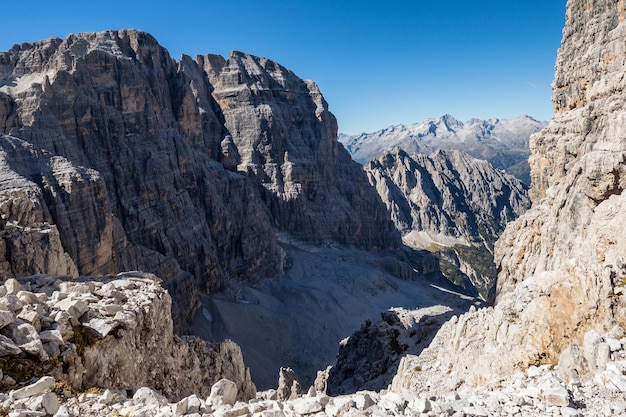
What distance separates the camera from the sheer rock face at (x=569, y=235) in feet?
50.6

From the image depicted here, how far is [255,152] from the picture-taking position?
376 ft

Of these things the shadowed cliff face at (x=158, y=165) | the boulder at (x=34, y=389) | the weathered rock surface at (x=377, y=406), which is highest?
the shadowed cliff face at (x=158, y=165)

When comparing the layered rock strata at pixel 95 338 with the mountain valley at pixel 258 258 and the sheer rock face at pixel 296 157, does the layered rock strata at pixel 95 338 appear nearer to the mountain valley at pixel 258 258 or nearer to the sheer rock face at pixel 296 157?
the mountain valley at pixel 258 258

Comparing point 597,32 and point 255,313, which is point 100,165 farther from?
point 597,32

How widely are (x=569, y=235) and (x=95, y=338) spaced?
3571cm

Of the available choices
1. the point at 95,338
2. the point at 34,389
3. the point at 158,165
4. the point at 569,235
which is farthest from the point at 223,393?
the point at 158,165

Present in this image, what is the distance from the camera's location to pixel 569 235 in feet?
116

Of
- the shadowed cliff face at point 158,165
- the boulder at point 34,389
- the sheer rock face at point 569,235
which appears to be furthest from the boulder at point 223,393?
the shadowed cliff face at point 158,165

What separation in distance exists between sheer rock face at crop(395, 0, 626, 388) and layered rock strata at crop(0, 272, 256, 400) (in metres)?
→ 13.9

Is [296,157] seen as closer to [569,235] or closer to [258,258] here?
[258,258]

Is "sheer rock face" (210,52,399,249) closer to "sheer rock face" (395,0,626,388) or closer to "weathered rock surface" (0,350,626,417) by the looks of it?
"sheer rock face" (395,0,626,388)

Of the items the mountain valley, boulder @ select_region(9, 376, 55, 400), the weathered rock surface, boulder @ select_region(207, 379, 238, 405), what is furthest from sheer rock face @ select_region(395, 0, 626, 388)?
boulder @ select_region(9, 376, 55, 400)

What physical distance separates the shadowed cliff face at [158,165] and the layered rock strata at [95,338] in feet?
59.6

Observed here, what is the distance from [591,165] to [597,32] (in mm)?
23867
